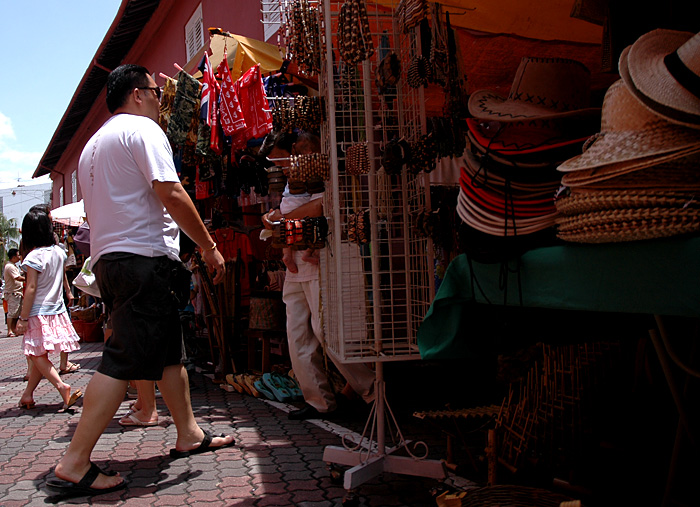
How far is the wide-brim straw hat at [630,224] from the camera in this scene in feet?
4.28

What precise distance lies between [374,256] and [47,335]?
3671 millimetres

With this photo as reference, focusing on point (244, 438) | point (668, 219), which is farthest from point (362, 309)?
point (668, 219)

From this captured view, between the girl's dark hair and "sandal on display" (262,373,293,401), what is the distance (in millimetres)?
2305

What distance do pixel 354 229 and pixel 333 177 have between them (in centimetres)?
26

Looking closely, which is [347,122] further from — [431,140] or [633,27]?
[633,27]

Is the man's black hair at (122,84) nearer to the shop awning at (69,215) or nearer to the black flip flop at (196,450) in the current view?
the black flip flop at (196,450)

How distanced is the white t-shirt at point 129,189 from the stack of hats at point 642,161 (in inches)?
82.5

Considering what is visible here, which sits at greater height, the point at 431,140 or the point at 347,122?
the point at 347,122

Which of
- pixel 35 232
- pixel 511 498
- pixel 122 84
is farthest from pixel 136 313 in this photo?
pixel 35 232

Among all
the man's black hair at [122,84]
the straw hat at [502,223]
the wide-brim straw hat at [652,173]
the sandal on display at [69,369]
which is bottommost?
the sandal on display at [69,369]

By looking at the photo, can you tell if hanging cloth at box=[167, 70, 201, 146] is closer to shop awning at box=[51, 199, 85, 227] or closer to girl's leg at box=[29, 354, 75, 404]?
girl's leg at box=[29, 354, 75, 404]

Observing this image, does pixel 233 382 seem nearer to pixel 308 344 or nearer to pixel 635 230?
pixel 308 344

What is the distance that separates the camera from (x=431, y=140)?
2590 millimetres

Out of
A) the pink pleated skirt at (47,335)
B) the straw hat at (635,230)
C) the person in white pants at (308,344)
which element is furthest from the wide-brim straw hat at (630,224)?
the pink pleated skirt at (47,335)
